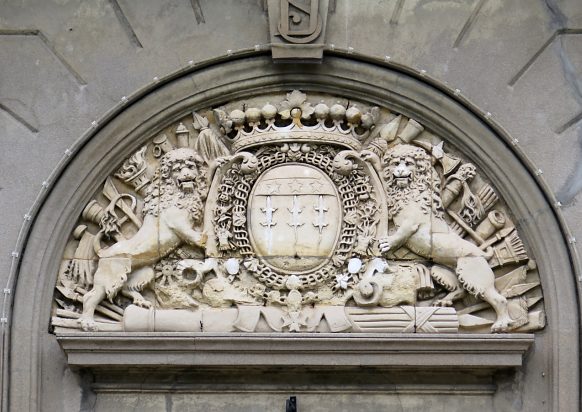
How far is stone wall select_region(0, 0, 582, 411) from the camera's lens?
11.7 m

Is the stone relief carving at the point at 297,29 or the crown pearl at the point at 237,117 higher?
the stone relief carving at the point at 297,29

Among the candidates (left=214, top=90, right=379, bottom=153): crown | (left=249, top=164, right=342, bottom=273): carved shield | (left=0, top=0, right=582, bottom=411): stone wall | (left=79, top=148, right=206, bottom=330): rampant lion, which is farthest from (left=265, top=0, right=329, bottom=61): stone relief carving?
(left=79, top=148, right=206, bottom=330): rampant lion

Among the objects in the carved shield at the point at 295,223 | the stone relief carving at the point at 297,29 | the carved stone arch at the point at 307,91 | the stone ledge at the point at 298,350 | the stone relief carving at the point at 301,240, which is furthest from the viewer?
the stone relief carving at the point at 297,29

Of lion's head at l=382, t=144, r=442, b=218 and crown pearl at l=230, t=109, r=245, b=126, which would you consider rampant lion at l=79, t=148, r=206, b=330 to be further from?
lion's head at l=382, t=144, r=442, b=218

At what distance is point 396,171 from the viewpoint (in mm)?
11797

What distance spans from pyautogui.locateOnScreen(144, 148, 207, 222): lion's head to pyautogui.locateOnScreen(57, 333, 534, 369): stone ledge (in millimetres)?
909

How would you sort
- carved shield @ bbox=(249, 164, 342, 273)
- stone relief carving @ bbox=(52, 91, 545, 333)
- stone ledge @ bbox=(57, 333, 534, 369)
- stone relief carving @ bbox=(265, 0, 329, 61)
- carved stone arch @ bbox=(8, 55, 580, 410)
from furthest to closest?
stone relief carving @ bbox=(265, 0, 329, 61) < carved shield @ bbox=(249, 164, 342, 273) < stone relief carving @ bbox=(52, 91, 545, 333) < carved stone arch @ bbox=(8, 55, 580, 410) < stone ledge @ bbox=(57, 333, 534, 369)

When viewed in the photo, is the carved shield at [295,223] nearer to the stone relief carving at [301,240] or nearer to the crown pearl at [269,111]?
the stone relief carving at [301,240]

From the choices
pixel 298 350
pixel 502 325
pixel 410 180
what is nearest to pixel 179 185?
pixel 298 350

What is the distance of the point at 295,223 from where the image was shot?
38.5 ft

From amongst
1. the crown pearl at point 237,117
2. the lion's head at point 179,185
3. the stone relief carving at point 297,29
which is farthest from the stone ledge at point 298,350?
the stone relief carving at point 297,29

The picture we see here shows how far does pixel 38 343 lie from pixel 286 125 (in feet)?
7.22

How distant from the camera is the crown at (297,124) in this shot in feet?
39.1

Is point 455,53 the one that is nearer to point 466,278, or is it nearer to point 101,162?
point 466,278
